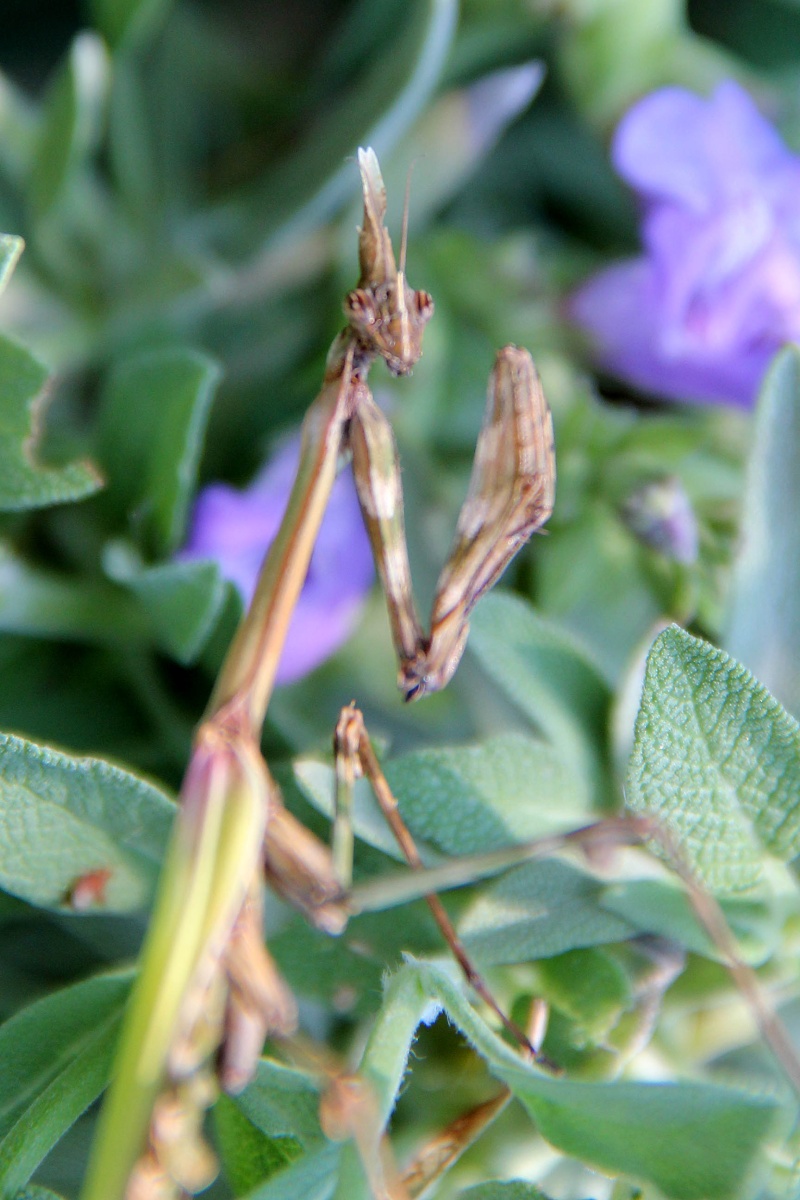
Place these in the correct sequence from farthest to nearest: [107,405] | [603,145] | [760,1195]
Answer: [603,145]
[107,405]
[760,1195]

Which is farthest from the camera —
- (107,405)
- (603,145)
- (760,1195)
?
(603,145)

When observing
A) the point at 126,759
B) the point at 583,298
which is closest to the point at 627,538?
→ the point at 583,298

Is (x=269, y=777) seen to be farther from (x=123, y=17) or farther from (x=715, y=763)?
(x=123, y=17)

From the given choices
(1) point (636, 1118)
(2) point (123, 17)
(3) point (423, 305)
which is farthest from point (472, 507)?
(2) point (123, 17)

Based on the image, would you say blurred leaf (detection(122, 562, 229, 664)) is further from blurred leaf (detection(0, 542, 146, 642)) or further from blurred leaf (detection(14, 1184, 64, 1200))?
blurred leaf (detection(14, 1184, 64, 1200))

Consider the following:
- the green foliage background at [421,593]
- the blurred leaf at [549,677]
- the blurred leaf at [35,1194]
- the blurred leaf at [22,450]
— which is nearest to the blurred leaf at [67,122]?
the green foliage background at [421,593]

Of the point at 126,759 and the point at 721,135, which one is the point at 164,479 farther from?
the point at 721,135

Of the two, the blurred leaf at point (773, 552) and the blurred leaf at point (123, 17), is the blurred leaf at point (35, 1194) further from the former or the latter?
the blurred leaf at point (123, 17)

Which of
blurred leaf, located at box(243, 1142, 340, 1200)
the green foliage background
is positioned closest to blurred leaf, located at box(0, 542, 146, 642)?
the green foliage background
